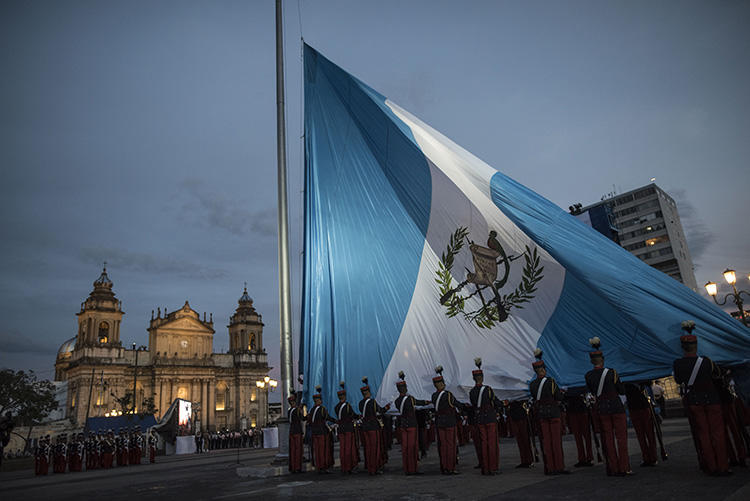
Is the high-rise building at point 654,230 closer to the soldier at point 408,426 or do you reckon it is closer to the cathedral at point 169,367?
the cathedral at point 169,367

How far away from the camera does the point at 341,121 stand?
10734 millimetres

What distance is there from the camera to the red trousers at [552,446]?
280 inches

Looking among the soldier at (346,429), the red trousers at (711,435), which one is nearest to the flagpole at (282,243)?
the soldier at (346,429)

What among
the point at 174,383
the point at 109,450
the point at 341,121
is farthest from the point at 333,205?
the point at 174,383

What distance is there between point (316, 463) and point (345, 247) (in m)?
4.57

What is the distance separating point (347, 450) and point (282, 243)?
4732 mm

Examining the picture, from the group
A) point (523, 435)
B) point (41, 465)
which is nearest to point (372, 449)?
point (523, 435)

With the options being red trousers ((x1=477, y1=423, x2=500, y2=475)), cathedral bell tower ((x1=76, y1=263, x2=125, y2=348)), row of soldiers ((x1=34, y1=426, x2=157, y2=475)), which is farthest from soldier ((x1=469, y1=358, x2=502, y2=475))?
cathedral bell tower ((x1=76, y1=263, x2=125, y2=348))

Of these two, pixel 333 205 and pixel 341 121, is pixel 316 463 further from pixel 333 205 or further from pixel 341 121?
pixel 341 121

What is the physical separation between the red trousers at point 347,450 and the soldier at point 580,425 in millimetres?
4120

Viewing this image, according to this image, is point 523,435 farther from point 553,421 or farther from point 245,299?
point 245,299

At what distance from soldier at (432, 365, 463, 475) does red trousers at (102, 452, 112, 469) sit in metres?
21.1

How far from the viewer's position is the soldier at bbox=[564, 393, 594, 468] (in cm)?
801

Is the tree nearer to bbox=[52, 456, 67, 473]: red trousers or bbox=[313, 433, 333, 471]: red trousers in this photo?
bbox=[52, 456, 67, 473]: red trousers
